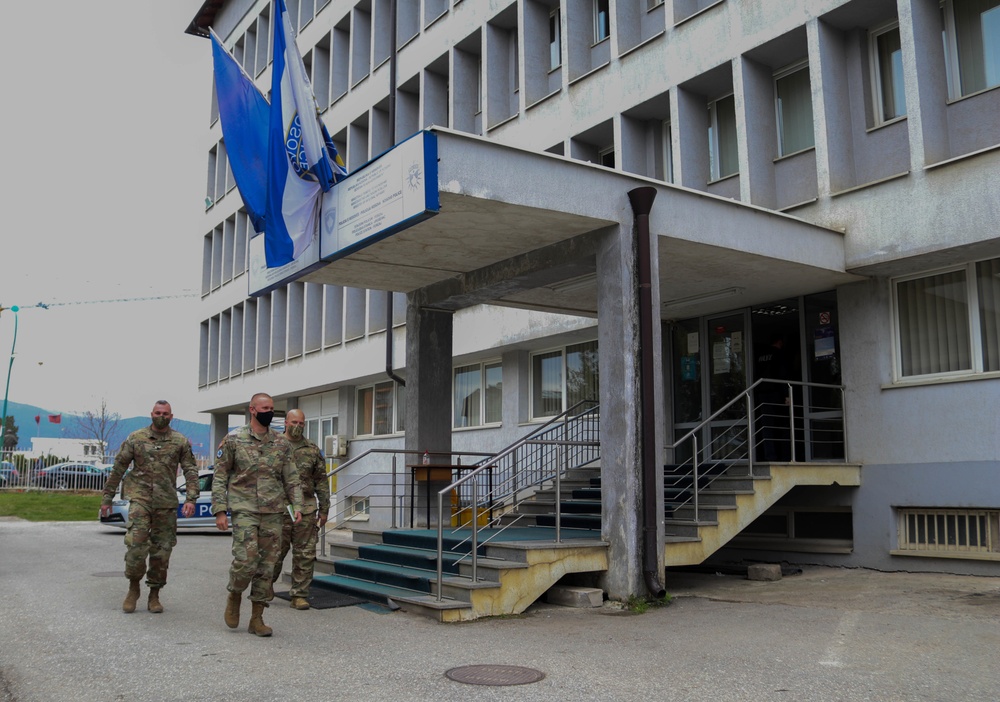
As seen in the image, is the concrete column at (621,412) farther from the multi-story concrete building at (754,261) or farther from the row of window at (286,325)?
the row of window at (286,325)

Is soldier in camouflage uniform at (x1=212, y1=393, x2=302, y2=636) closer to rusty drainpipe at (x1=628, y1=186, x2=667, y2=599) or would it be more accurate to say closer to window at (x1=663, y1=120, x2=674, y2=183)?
rusty drainpipe at (x1=628, y1=186, x2=667, y2=599)

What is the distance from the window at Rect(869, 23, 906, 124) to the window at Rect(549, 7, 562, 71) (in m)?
6.72

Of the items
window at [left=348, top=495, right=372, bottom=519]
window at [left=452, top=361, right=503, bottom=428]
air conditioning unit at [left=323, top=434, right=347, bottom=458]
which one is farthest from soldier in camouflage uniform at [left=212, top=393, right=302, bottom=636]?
air conditioning unit at [left=323, top=434, right=347, bottom=458]

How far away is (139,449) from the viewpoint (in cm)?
904

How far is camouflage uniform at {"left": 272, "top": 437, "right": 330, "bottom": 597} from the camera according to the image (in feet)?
31.2

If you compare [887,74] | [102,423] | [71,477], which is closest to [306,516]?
[887,74]

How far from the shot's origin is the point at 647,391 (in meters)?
9.82

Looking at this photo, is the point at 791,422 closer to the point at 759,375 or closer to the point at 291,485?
the point at 759,375

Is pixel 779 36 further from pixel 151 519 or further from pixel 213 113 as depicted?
pixel 213 113

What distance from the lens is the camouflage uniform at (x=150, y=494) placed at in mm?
8781

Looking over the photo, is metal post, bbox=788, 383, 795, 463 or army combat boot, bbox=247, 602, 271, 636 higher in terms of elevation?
metal post, bbox=788, 383, 795, 463

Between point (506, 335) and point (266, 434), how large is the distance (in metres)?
10.0

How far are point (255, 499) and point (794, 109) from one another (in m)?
9.98

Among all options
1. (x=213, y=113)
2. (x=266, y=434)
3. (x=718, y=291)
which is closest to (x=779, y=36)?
(x=718, y=291)
